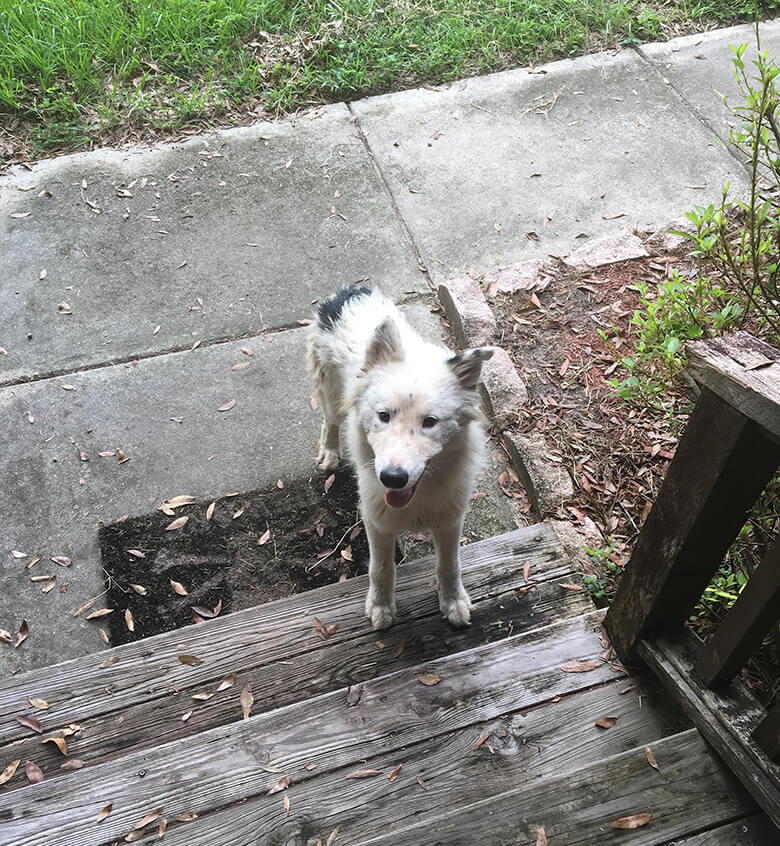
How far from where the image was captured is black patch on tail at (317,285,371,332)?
145 inches

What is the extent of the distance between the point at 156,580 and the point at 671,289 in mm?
3119

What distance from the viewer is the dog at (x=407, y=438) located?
2.72 metres

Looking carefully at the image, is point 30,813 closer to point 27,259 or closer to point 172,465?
point 172,465

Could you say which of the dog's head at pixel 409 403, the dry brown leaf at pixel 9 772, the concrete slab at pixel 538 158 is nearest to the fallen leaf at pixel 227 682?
the dry brown leaf at pixel 9 772

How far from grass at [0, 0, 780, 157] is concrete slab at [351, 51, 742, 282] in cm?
36

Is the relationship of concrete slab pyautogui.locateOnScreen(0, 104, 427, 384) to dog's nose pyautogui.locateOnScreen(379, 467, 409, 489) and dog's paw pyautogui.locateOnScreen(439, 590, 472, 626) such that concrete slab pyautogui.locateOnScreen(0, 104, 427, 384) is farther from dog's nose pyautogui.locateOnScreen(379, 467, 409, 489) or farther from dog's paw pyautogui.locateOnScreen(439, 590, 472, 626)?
dog's nose pyautogui.locateOnScreen(379, 467, 409, 489)

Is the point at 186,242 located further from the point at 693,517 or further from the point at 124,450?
the point at 693,517

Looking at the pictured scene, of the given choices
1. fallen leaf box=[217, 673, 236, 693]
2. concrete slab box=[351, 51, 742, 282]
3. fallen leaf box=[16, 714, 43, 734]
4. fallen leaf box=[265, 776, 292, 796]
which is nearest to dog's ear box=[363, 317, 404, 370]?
fallen leaf box=[217, 673, 236, 693]

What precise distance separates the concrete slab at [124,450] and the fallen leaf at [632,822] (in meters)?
1.80

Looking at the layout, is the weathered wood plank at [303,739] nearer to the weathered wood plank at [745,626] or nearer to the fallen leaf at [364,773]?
the fallen leaf at [364,773]

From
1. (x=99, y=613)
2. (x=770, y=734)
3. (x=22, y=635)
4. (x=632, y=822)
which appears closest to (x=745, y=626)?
(x=770, y=734)

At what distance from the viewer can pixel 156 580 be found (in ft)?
12.3

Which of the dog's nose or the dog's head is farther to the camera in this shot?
the dog's head

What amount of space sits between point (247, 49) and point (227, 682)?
606cm
